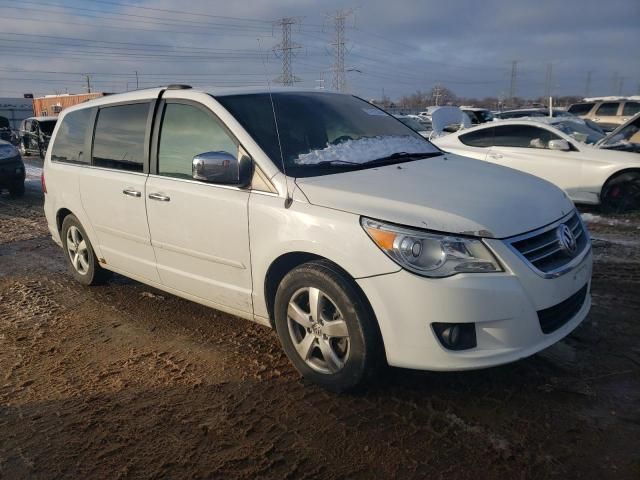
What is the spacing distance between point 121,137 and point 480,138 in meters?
6.73

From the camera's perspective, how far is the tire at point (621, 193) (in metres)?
8.04

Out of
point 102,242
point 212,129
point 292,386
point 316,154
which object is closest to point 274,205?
point 316,154

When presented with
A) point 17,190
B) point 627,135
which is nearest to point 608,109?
point 627,135

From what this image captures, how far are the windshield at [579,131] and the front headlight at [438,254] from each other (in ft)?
24.1

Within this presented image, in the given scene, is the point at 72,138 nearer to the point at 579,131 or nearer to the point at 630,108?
the point at 579,131

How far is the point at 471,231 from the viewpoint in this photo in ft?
8.92

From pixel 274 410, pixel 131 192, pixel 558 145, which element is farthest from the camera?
pixel 558 145

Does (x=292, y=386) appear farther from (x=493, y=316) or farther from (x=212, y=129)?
(x=212, y=129)

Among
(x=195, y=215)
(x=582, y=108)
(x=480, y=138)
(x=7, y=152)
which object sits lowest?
(x=195, y=215)

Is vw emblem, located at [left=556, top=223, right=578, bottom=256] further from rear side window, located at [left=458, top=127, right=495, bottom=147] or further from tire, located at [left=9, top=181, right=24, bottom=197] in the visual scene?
tire, located at [left=9, top=181, right=24, bottom=197]

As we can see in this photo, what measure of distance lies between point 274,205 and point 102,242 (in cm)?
226

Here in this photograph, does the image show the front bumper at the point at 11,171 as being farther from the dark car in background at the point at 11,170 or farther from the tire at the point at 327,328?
the tire at the point at 327,328

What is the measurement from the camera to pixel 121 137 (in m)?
4.50

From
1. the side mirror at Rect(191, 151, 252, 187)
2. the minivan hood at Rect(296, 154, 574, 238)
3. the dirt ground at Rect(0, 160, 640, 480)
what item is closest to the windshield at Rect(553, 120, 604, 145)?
the dirt ground at Rect(0, 160, 640, 480)
